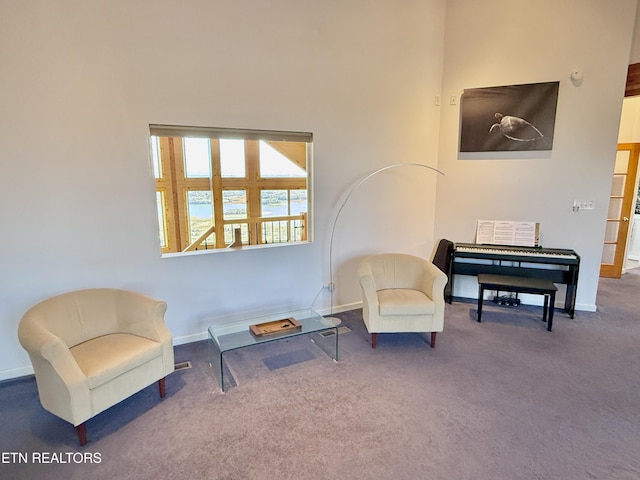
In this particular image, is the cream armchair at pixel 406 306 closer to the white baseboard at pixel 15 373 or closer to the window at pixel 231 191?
the window at pixel 231 191

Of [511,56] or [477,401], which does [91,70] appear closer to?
[477,401]

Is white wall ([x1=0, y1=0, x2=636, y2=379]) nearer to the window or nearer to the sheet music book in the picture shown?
the sheet music book

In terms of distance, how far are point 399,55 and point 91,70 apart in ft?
10.1

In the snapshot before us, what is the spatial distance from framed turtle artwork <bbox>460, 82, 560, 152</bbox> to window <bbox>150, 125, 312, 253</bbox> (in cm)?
209

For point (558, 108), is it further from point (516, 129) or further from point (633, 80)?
point (633, 80)

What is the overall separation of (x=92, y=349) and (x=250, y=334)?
1095mm

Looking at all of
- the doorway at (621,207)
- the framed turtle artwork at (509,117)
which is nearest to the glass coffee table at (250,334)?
the framed turtle artwork at (509,117)

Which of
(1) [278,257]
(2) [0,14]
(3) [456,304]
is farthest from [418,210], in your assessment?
(2) [0,14]

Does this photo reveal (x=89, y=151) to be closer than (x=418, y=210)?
Yes

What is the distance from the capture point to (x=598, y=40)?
12.4 feet

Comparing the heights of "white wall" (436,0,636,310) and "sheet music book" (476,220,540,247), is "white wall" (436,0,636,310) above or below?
above

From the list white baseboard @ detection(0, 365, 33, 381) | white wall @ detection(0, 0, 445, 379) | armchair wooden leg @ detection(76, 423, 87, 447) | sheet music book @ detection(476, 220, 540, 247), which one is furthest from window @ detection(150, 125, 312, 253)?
sheet music book @ detection(476, 220, 540, 247)

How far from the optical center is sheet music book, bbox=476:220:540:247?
14.0 feet

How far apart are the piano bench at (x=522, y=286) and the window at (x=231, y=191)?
6.71 ft
